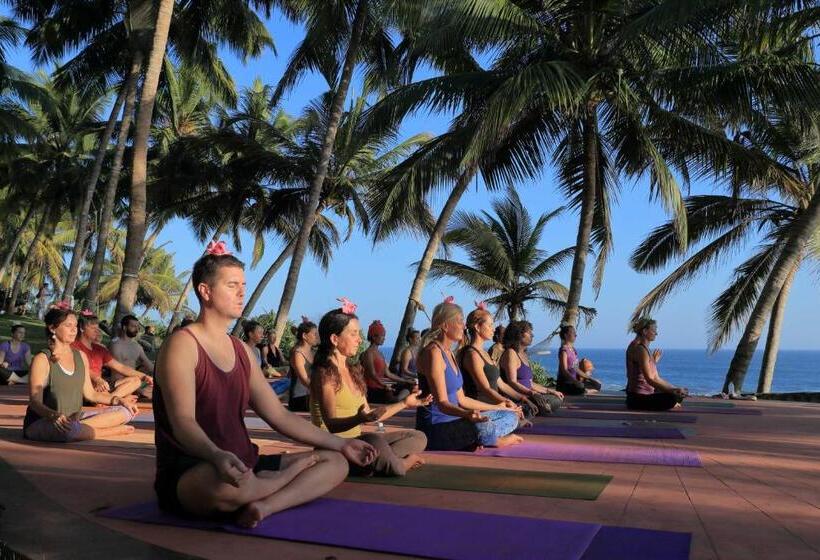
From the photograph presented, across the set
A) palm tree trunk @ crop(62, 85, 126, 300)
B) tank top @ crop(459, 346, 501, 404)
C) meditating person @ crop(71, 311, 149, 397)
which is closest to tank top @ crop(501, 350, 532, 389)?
tank top @ crop(459, 346, 501, 404)

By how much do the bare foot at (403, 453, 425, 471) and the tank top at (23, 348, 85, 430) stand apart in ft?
8.89

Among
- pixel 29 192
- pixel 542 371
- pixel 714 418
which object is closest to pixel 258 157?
pixel 542 371

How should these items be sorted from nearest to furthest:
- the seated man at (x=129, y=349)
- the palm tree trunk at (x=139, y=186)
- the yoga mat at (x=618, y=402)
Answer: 1. the seated man at (x=129, y=349)
2. the yoga mat at (x=618, y=402)
3. the palm tree trunk at (x=139, y=186)

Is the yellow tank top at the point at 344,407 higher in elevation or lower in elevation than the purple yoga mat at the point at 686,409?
higher

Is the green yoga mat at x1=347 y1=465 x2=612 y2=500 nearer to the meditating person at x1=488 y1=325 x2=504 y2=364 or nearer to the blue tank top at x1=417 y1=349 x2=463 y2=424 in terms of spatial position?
the blue tank top at x1=417 y1=349 x2=463 y2=424

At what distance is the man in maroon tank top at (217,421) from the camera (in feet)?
10.2

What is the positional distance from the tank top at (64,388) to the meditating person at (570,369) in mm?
7095

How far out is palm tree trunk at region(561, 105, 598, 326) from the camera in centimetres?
1334

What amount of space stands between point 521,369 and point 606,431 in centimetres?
142

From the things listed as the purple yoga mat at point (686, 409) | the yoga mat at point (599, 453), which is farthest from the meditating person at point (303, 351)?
the purple yoga mat at point (686, 409)

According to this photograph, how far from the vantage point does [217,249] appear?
3473mm

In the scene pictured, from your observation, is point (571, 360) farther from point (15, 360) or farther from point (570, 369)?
point (15, 360)

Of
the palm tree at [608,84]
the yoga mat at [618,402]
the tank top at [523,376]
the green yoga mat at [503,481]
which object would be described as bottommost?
the green yoga mat at [503,481]

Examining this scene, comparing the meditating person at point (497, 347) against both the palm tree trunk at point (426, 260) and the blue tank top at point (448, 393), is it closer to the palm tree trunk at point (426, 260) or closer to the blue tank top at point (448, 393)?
the palm tree trunk at point (426, 260)
